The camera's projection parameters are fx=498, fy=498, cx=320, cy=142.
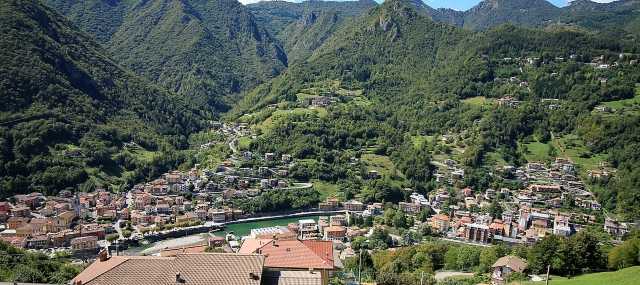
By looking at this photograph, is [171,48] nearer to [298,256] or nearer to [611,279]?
[298,256]

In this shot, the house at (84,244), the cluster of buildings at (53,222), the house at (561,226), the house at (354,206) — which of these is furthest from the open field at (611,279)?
the house at (354,206)

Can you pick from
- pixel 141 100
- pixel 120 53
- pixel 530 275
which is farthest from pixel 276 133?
pixel 120 53

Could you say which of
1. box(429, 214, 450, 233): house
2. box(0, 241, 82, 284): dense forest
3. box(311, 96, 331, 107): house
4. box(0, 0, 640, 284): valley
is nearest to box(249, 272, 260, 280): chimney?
A: box(0, 0, 640, 284): valley

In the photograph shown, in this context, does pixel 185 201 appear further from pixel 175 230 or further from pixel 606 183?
pixel 606 183

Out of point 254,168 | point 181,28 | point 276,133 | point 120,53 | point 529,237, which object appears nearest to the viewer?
point 529,237

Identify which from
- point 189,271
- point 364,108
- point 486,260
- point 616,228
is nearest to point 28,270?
point 189,271
